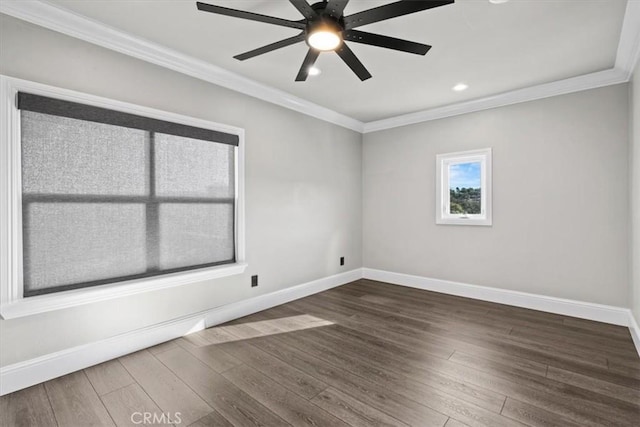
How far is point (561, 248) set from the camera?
11.5ft

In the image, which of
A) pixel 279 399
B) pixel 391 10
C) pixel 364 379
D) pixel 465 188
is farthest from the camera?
pixel 465 188

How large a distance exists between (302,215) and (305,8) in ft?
8.87

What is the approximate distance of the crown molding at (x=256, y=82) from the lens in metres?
2.18

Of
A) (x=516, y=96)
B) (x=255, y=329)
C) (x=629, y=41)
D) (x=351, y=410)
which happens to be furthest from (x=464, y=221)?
(x=351, y=410)

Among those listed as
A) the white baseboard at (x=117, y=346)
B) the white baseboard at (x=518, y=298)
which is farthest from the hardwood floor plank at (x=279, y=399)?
the white baseboard at (x=518, y=298)

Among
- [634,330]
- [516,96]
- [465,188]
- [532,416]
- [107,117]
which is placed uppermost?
[516,96]

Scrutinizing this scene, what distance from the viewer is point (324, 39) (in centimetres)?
204

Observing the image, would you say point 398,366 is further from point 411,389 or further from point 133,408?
point 133,408

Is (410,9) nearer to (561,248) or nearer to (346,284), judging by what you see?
(561,248)

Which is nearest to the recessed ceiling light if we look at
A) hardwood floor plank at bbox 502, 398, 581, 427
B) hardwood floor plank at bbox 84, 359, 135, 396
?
hardwood floor plank at bbox 502, 398, 581, 427

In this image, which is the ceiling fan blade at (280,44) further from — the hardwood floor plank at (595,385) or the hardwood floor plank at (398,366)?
the hardwood floor plank at (595,385)

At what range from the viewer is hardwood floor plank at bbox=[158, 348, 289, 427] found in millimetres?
1804

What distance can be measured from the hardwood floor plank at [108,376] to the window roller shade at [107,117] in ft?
6.10

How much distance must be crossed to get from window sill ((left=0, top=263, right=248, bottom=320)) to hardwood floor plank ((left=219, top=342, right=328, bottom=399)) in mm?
713
